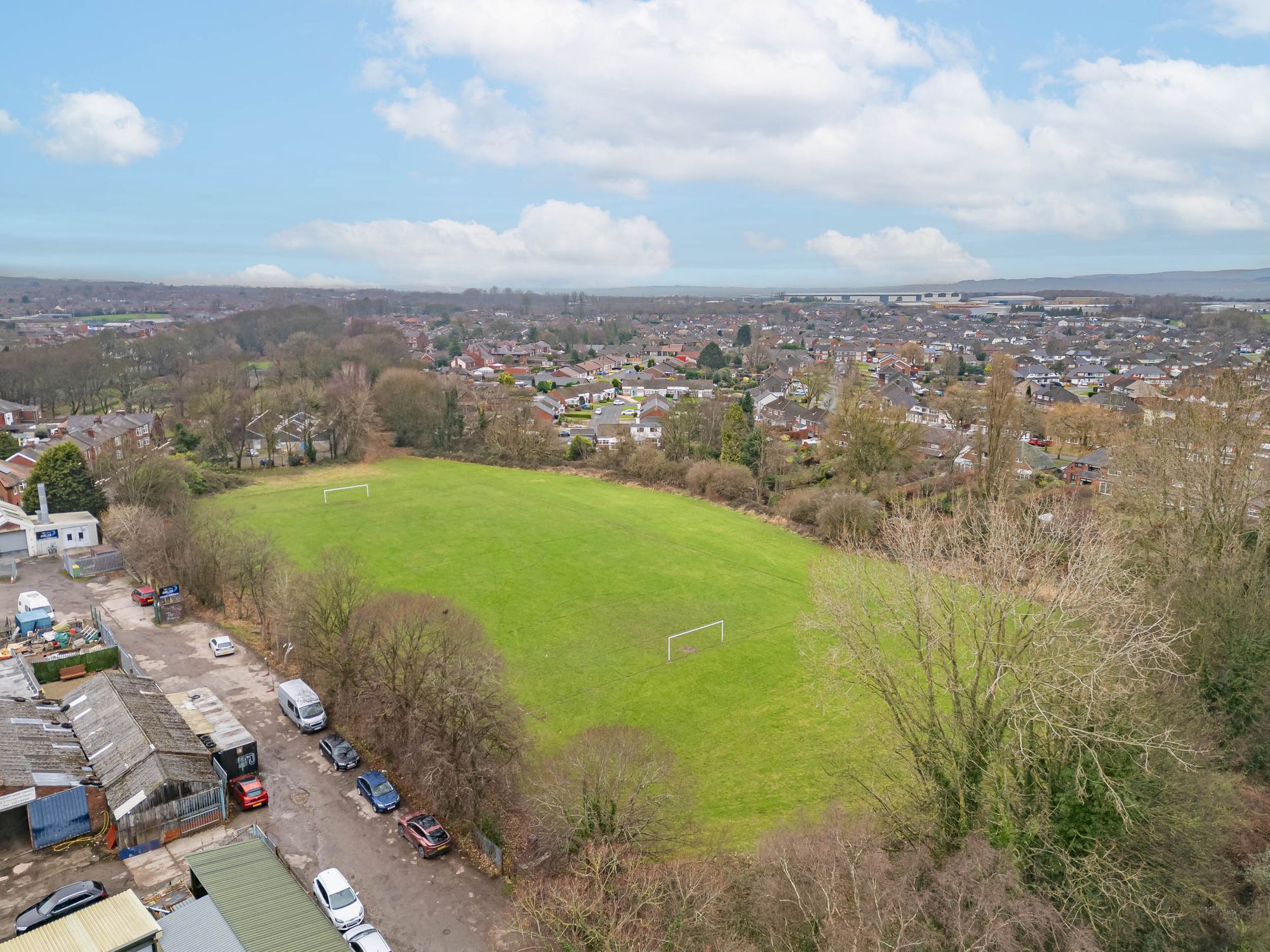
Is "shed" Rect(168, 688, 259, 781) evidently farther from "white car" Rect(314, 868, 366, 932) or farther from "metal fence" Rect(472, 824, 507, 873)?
"metal fence" Rect(472, 824, 507, 873)

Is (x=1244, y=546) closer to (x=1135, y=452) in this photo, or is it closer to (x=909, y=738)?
(x=1135, y=452)

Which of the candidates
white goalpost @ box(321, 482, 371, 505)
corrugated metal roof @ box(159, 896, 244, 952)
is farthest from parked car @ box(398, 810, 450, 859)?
white goalpost @ box(321, 482, 371, 505)

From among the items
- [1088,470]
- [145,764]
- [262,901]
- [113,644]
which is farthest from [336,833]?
[1088,470]

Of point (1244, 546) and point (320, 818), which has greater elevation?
point (1244, 546)

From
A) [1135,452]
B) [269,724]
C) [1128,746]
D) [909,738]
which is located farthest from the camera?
[1135,452]

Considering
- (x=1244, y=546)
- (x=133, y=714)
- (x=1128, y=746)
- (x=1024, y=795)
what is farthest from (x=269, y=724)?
(x=1244, y=546)

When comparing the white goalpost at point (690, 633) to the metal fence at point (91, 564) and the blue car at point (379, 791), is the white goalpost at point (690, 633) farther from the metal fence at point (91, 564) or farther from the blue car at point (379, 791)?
the metal fence at point (91, 564)

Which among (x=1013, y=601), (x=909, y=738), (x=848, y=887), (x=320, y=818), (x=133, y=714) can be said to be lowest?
(x=320, y=818)
